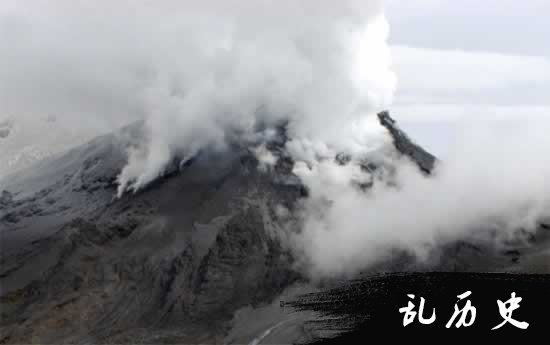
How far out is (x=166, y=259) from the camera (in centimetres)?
6769

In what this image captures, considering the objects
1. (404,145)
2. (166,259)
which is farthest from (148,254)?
(404,145)

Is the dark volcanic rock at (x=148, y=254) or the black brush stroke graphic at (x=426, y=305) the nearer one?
the black brush stroke graphic at (x=426, y=305)

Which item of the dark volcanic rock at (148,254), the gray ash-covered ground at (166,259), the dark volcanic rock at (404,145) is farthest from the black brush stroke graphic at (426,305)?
the dark volcanic rock at (404,145)

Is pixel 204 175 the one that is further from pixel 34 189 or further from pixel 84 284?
pixel 34 189

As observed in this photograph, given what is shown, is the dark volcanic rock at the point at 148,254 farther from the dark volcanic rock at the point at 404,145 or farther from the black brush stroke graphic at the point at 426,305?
the dark volcanic rock at the point at 404,145

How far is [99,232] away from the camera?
237ft

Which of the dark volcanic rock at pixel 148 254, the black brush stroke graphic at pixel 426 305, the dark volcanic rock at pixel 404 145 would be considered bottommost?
the black brush stroke graphic at pixel 426 305

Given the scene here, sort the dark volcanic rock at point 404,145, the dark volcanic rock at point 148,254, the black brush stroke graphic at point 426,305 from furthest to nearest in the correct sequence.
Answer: the dark volcanic rock at point 404,145 < the dark volcanic rock at point 148,254 < the black brush stroke graphic at point 426,305

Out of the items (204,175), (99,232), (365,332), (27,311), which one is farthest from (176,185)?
(365,332)

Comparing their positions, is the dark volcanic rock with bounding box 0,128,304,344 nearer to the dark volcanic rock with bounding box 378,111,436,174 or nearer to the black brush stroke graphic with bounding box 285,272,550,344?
the black brush stroke graphic with bounding box 285,272,550,344

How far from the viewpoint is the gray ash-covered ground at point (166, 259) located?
57375mm

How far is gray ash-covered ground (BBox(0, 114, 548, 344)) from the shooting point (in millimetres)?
57375

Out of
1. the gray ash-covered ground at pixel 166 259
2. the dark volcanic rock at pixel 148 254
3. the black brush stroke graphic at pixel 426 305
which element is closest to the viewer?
the black brush stroke graphic at pixel 426 305

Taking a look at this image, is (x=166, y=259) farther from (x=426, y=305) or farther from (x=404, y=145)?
(x=404, y=145)
